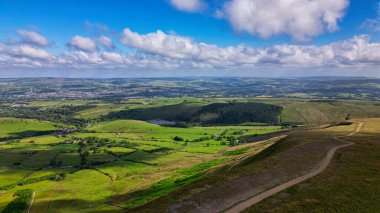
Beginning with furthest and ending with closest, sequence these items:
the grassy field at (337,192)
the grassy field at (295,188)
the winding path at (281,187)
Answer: the winding path at (281,187) → the grassy field at (295,188) → the grassy field at (337,192)

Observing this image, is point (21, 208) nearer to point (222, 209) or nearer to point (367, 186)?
point (222, 209)

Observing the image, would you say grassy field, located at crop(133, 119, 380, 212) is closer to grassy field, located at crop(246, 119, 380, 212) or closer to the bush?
grassy field, located at crop(246, 119, 380, 212)

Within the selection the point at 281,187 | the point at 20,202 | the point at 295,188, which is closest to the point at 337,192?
the point at 295,188

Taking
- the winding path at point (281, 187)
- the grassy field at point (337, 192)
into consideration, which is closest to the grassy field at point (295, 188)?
the grassy field at point (337, 192)

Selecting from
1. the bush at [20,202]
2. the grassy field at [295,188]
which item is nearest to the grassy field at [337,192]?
the grassy field at [295,188]

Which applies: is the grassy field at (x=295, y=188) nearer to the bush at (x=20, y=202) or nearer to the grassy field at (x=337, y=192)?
the grassy field at (x=337, y=192)

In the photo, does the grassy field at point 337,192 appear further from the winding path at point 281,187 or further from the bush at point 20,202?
the bush at point 20,202

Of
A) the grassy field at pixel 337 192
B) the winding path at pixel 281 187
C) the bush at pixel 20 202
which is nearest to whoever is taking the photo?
the grassy field at pixel 337 192

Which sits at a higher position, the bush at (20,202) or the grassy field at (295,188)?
the grassy field at (295,188)

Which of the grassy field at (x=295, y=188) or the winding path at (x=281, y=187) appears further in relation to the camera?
the winding path at (x=281, y=187)

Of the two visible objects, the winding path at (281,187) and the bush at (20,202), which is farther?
the bush at (20,202)

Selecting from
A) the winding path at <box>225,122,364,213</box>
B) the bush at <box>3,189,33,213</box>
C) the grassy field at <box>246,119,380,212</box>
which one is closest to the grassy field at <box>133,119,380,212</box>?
the grassy field at <box>246,119,380,212</box>
